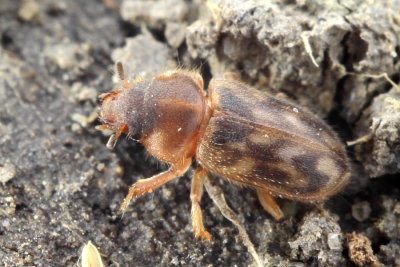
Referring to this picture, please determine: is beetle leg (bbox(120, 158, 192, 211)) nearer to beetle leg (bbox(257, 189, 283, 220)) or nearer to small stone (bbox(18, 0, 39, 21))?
beetle leg (bbox(257, 189, 283, 220))

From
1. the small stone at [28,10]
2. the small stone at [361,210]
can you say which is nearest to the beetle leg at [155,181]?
the small stone at [361,210]

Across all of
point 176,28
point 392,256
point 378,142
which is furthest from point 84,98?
point 392,256

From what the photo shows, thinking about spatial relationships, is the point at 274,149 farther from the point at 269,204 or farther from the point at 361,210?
the point at 361,210

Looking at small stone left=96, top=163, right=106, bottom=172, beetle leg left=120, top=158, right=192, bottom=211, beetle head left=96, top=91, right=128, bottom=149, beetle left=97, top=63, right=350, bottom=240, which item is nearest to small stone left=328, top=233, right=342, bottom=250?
beetle left=97, top=63, right=350, bottom=240

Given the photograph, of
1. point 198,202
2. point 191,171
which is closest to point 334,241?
point 198,202

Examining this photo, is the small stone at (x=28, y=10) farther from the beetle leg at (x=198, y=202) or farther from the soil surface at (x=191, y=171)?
the beetle leg at (x=198, y=202)

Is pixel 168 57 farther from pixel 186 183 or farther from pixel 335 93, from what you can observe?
pixel 335 93
